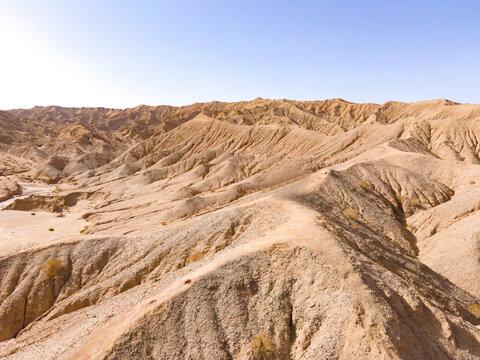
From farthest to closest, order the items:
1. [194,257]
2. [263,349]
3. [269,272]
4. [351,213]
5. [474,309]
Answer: [351,213] → [194,257] → [474,309] → [269,272] → [263,349]

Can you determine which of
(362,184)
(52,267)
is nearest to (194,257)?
(52,267)

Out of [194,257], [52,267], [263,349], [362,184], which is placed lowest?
[52,267]

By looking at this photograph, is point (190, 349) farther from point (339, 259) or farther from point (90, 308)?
point (90, 308)

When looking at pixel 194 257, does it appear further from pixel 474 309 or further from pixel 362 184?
pixel 362 184

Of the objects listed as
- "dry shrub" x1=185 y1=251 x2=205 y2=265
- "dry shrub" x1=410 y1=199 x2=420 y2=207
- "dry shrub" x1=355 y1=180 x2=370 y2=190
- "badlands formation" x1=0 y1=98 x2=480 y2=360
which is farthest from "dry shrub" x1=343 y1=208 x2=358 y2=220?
"dry shrub" x1=185 y1=251 x2=205 y2=265

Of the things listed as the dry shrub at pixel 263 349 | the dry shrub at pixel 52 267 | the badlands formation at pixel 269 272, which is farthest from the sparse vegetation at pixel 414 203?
the dry shrub at pixel 52 267

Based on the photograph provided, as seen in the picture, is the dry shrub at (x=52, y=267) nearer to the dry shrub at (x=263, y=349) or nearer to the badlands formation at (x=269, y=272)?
the badlands formation at (x=269, y=272)
